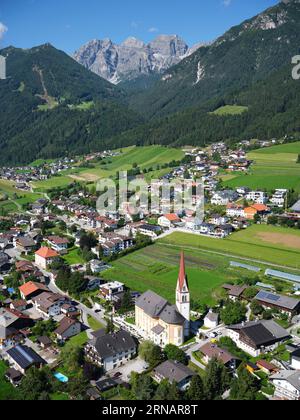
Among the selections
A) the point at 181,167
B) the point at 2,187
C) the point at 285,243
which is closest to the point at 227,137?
the point at 181,167

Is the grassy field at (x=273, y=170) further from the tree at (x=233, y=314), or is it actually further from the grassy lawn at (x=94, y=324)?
the grassy lawn at (x=94, y=324)

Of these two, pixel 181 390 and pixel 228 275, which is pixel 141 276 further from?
pixel 181 390

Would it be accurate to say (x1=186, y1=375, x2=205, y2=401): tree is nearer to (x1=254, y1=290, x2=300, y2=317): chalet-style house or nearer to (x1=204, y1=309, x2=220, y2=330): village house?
(x1=204, y1=309, x2=220, y2=330): village house

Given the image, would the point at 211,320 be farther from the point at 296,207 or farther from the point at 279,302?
the point at 296,207

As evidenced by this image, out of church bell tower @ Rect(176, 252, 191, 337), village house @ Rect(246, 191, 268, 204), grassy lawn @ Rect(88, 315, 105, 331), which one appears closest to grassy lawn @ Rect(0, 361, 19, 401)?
grassy lawn @ Rect(88, 315, 105, 331)

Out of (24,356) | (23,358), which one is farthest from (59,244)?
(23,358)
